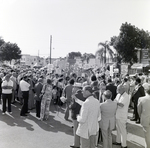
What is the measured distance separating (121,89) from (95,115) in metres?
1.84

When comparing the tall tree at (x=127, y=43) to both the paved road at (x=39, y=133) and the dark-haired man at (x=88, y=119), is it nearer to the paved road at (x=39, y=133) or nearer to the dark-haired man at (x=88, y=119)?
the paved road at (x=39, y=133)

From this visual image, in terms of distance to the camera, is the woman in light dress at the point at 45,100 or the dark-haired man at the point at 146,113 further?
the woman in light dress at the point at 45,100

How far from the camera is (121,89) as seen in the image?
615cm

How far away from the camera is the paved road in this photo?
20.7ft

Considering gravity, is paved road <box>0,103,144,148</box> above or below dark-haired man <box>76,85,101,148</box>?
below

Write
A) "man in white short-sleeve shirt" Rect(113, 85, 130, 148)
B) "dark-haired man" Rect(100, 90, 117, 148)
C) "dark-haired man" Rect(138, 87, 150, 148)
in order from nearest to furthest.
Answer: "dark-haired man" Rect(100, 90, 117, 148) < "dark-haired man" Rect(138, 87, 150, 148) < "man in white short-sleeve shirt" Rect(113, 85, 130, 148)

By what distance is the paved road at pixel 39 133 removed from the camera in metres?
6.31

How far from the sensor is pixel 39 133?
23.9 feet

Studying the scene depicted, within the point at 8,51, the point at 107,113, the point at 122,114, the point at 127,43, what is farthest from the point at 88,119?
the point at 8,51

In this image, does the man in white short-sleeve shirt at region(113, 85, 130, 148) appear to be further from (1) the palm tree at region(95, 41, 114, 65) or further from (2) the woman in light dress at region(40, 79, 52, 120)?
(1) the palm tree at region(95, 41, 114, 65)

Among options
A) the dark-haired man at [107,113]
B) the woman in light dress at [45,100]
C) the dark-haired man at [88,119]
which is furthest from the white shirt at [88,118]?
the woman in light dress at [45,100]

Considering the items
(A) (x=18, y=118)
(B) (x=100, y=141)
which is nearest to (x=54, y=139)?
(B) (x=100, y=141)

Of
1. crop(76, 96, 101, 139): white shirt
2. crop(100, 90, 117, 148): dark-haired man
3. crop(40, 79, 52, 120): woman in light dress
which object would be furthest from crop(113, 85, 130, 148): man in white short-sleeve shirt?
crop(40, 79, 52, 120): woman in light dress

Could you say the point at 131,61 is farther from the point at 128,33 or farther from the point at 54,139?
the point at 54,139
